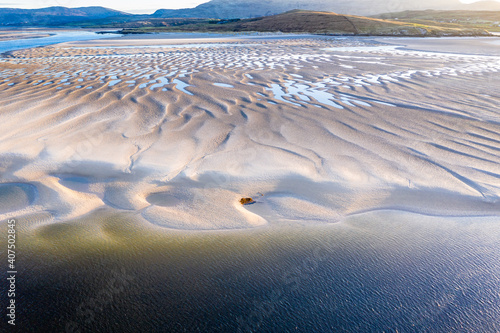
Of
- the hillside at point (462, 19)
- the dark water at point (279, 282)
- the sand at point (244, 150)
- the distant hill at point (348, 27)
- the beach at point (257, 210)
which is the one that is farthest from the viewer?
the hillside at point (462, 19)

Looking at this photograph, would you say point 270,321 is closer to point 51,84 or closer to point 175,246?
point 175,246

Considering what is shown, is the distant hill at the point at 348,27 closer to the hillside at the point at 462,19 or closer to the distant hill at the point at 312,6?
the hillside at the point at 462,19

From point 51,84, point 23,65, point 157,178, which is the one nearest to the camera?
point 157,178

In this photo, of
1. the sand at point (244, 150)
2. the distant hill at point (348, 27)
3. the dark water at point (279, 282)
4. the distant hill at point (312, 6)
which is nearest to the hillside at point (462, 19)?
the distant hill at point (348, 27)

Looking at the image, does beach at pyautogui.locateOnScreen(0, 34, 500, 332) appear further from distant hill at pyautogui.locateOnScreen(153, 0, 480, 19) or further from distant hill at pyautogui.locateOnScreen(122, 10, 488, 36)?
distant hill at pyautogui.locateOnScreen(153, 0, 480, 19)

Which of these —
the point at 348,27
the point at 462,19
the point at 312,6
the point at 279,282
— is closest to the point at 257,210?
the point at 279,282

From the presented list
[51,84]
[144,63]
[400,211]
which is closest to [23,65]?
[144,63]
